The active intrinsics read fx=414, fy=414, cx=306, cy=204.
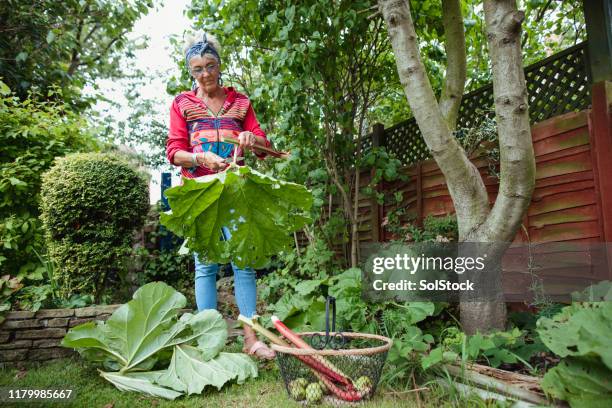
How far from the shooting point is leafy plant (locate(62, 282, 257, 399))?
186 cm

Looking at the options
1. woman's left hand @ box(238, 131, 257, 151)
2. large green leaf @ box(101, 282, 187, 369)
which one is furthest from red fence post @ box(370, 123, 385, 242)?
large green leaf @ box(101, 282, 187, 369)

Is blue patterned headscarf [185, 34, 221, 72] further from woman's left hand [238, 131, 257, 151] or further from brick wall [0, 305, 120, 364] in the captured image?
brick wall [0, 305, 120, 364]

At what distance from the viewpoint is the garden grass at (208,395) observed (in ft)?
5.26

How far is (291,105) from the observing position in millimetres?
3096

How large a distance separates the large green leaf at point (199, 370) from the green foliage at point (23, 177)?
1792 mm

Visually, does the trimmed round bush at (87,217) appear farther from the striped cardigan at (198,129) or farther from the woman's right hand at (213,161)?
the woman's right hand at (213,161)

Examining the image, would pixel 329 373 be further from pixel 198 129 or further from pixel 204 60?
pixel 204 60

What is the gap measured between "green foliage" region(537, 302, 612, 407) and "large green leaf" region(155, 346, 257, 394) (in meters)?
1.23

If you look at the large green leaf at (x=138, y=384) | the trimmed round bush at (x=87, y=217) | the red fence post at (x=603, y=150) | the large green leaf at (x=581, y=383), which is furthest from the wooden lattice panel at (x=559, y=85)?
the trimmed round bush at (x=87, y=217)

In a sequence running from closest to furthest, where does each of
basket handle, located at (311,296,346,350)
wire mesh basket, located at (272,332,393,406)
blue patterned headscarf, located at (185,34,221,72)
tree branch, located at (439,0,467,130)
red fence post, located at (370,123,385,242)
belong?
wire mesh basket, located at (272,332,393,406)
basket handle, located at (311,296,346,350)
blue patterned headscarf, located at (185,34,221,72)
tree branch, located at (439,0,467,130)
red fence post, located at (370,123,385,242)

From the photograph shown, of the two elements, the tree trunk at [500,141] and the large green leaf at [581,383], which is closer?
the large green leaf at [581,383]

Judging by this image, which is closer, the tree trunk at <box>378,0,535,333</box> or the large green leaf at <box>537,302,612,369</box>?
the large green leaf at <box>537,302,612,369</box>

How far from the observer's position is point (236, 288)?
2.33m

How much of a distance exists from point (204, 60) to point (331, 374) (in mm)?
1736
